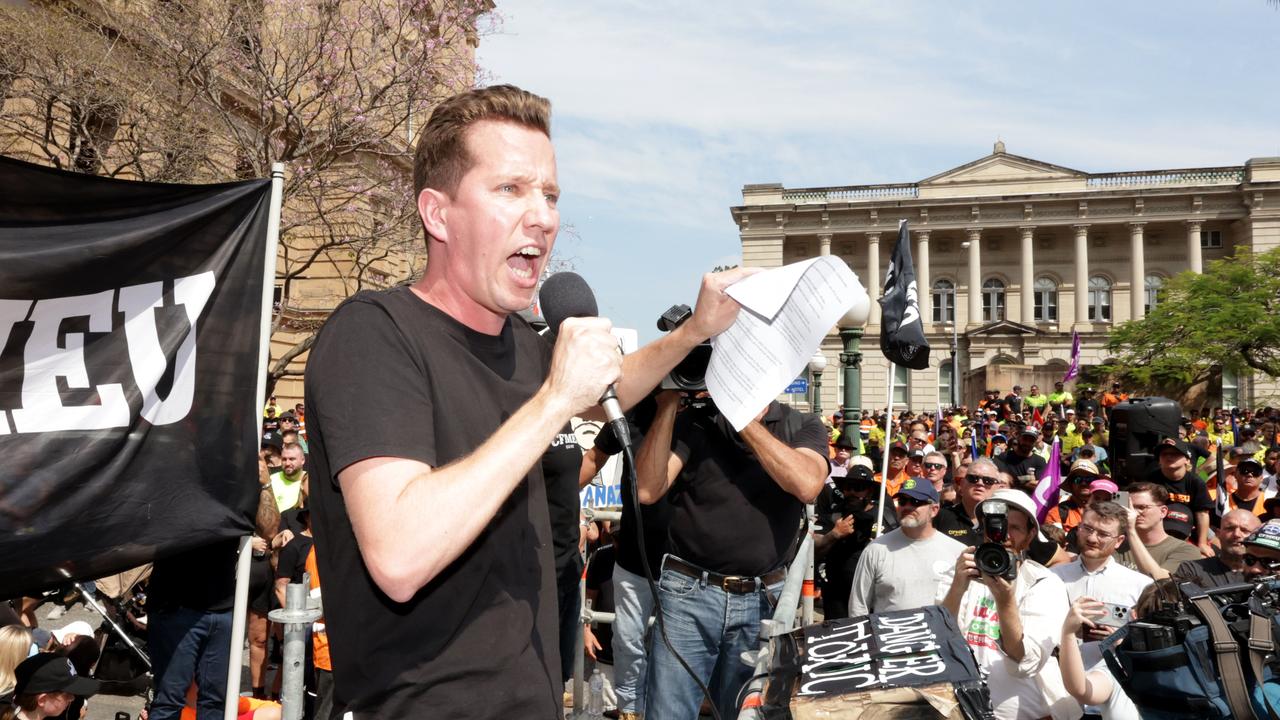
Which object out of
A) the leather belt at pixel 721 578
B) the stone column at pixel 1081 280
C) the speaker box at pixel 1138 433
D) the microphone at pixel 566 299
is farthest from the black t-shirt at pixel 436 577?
the stone column at pixel 1081 280

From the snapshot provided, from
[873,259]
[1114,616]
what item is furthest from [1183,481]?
[873,259]

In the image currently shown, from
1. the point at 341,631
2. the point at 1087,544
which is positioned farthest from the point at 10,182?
the point at 1087,544

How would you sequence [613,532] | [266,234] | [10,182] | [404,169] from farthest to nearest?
[404,169] → [613,532] → [266,234] → [10,182]

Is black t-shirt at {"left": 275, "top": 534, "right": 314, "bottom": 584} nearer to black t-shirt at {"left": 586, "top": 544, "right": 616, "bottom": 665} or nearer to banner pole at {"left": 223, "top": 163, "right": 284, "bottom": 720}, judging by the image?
black t-shirt at {"left": 586, "top": 544, "right": 616, "bottom": 665}

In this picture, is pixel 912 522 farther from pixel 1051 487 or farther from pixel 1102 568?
pixel 1051 487

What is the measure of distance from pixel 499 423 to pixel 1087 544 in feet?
15.2

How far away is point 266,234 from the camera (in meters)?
4.23

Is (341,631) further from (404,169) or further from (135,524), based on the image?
(404,169)

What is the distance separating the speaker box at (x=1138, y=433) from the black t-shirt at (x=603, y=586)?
4.21 m

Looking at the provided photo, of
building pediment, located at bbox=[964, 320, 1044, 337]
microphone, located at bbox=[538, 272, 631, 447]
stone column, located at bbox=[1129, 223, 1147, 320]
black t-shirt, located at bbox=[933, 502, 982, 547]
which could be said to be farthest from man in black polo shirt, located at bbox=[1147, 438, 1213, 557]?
stone column, located at bbox=[1129, 223, 1147, 320]

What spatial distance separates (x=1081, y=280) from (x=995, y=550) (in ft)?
203

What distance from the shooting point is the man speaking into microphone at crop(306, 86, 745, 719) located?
1604 millimetres

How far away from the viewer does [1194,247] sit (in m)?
59.1

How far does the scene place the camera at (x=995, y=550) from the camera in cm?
425
